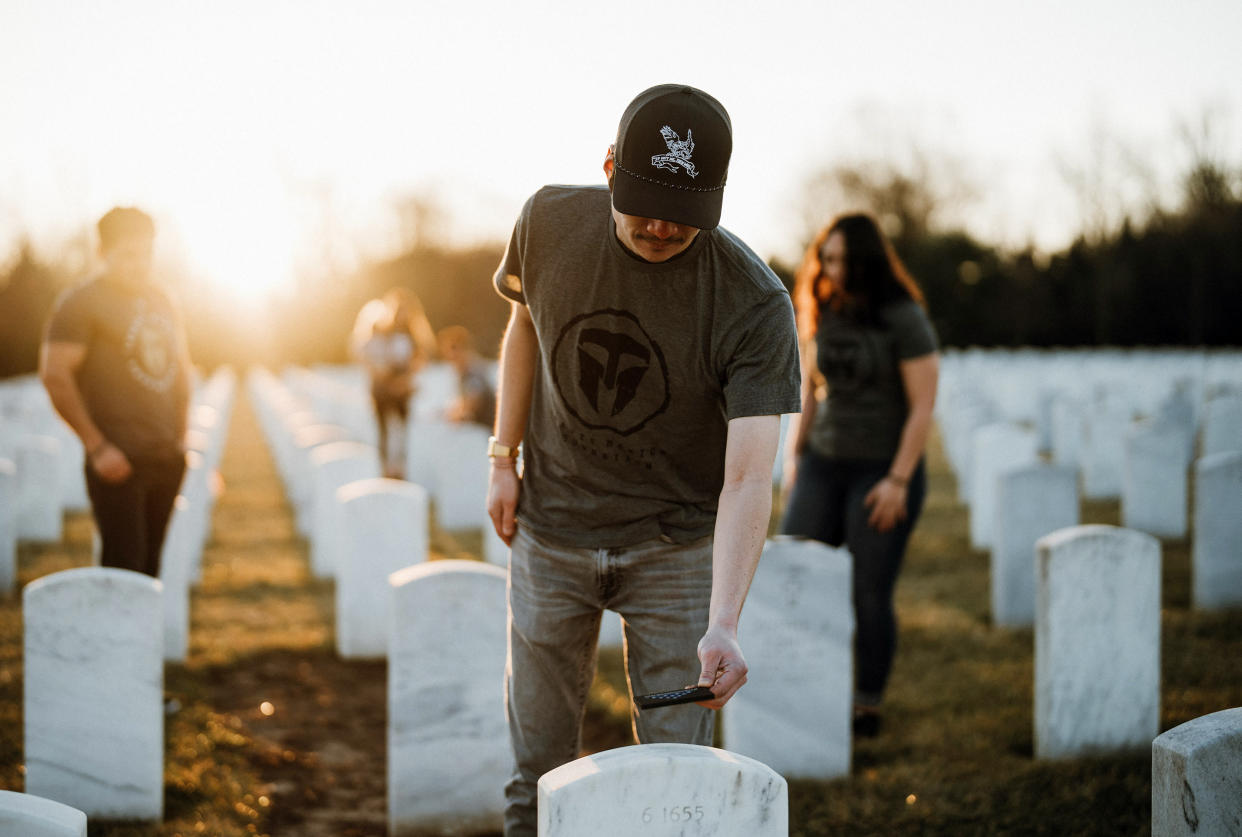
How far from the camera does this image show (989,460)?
922cm

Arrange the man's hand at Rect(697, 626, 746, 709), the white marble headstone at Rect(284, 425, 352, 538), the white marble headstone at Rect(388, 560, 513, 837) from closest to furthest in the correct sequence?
the man's hand at Rect(697, 626, 746, 709) → the white marble headstone at Rect(388, 560, 513, 837) → the white marble headstone at Rect(284, 425, 352, 538)

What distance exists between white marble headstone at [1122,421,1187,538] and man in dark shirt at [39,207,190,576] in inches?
301

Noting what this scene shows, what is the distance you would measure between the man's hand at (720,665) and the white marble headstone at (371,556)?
A: 4.11 meters

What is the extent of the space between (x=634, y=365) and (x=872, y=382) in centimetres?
229

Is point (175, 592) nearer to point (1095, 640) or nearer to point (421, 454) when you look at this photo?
point (1095, 640)

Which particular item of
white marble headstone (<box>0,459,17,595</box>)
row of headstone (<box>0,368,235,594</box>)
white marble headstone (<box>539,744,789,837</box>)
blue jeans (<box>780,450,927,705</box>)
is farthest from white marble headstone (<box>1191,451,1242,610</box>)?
white marble headstone (<box>0,459,17,595</box>)

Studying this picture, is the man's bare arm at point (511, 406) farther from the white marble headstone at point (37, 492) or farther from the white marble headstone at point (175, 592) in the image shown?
the white marble headstone at point (37, 492)

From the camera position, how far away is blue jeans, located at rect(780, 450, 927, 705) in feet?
14.5

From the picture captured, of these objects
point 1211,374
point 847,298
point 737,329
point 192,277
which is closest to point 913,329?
point 847,298

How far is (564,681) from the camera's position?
8.71ft

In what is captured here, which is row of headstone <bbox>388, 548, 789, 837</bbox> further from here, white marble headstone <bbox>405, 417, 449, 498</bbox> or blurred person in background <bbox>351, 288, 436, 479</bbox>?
white marble headstone <bbox>405, 417, 449, 498</bbox>

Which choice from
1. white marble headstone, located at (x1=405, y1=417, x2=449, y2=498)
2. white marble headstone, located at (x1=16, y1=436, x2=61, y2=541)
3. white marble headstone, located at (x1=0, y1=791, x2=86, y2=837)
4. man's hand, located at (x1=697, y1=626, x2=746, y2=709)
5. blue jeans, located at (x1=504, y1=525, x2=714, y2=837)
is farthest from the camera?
white marble headstone, located at (x1=405, y1=417, x2=449, y2=498)

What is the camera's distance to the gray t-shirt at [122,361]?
4.29 metres

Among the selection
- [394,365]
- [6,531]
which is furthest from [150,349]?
[394,365]
